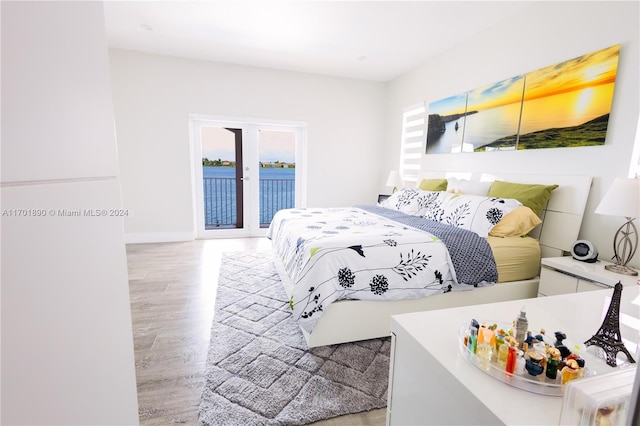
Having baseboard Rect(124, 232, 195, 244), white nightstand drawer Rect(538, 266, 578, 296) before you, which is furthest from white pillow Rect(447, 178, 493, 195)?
baseboard Rect(124, 232, 195, 244)

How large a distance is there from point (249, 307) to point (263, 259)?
1.31 metres

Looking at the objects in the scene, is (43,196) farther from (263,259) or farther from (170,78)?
(170,78)

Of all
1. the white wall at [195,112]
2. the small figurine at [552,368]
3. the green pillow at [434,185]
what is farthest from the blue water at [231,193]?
the small figurine at [552,368]

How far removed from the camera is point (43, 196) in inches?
11.3

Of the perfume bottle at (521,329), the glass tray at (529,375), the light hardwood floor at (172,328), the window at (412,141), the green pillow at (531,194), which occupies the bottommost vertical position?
the light hardwood floor at (172,328)

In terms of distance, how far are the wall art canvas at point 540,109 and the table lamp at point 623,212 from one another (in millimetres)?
570

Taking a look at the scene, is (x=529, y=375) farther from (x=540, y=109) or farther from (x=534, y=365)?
(x=540, y=109)

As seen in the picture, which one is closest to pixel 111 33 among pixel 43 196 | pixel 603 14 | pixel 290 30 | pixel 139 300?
pixel 290 30

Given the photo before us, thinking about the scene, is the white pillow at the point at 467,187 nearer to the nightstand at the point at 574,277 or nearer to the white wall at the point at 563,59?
the white wall at the point at 563,59

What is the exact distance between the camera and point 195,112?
4.34m

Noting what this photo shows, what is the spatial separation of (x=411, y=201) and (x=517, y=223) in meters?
1.10

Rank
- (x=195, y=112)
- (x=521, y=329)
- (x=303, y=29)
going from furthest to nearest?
(x=195, y=112), (x=303, y=29), (x=521, y=329)

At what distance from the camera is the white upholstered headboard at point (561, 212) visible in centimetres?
230

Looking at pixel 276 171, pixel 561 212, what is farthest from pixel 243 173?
pixel 561 212
